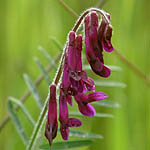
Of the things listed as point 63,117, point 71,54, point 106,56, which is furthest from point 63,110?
point 106,56

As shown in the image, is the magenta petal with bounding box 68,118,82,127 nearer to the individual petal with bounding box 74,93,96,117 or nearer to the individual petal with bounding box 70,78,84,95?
the individual petal with bounding box 74,93,96,117

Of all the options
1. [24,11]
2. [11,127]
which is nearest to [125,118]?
[11,127]

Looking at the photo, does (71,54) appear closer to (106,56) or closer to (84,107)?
(84,107)

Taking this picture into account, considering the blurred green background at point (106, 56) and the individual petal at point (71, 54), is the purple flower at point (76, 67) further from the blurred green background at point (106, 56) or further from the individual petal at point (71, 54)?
the blurred green background at point (106, 56)

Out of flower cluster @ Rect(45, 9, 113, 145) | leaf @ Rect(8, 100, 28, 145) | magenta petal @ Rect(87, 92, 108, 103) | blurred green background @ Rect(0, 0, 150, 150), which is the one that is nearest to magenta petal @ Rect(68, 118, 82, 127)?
flower cluster @ Rect(45, 9, 113, 145)

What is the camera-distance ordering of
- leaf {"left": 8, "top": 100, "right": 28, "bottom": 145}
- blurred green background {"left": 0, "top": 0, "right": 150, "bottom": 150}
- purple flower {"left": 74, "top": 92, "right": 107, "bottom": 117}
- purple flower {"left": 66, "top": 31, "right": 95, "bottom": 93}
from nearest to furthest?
purple flower {"left": 66, "top": 31, "right": 95, "bottom": 93}
purple flower {"left": 74, "top": 92, "right": 107, "bottom": 117}
leaf {"left": 8, "top": 100, "right": 28, "bottom": 145}
blurred green background {"left": 0, "top": 0, "right": 150, "bottom": 150}

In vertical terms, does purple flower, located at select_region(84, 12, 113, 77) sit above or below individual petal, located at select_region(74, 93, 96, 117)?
above

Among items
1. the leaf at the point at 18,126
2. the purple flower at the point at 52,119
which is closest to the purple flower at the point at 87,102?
the purple flower at the point at 52,119
